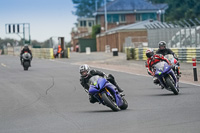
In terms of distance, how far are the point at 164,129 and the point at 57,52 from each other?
156ft

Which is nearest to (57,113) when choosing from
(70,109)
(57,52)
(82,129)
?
(70,109)

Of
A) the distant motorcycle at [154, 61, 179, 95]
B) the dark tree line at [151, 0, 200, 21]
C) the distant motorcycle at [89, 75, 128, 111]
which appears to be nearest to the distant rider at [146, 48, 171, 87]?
the distant motorcycle at [154, 61, 179, 95]

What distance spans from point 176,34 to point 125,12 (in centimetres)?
5789

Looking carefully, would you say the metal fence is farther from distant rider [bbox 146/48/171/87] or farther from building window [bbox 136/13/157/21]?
building window [bbox 136/13/157/21]

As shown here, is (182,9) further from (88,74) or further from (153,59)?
(88,74)

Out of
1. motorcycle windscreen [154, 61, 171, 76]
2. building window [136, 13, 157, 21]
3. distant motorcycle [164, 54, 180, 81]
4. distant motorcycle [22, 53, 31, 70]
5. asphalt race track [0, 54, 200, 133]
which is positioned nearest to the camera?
asphalt race track [0, 54, 200, 133]

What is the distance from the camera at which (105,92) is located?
12305 mm

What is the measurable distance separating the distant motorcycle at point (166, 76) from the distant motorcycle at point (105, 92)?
340 centimetres

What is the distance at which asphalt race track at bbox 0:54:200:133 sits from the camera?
9617 millimetres

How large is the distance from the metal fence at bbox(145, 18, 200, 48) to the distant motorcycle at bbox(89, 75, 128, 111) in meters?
19.9

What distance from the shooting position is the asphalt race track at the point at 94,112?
31.6 feet

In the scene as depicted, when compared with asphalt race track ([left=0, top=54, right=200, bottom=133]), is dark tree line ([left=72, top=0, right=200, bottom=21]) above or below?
above

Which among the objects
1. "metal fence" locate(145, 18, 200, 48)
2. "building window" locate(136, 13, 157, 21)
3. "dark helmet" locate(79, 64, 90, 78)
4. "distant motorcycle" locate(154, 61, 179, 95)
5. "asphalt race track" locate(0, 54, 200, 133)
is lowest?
"asphalt race track" locate(0, 54, 200, 133)

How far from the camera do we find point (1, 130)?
9.89m
